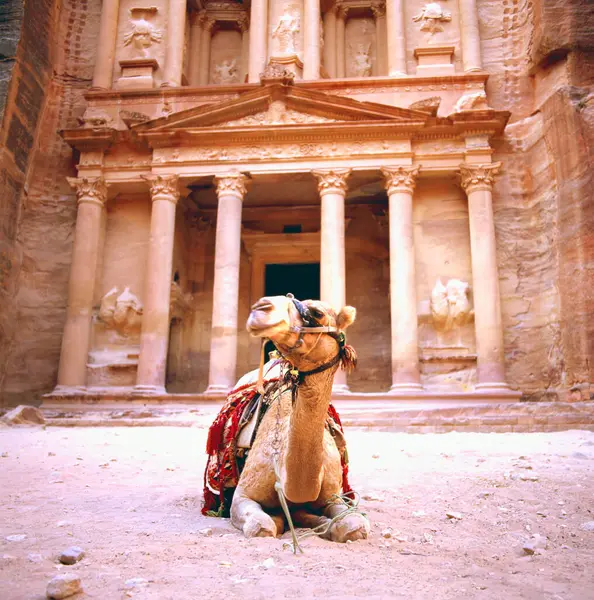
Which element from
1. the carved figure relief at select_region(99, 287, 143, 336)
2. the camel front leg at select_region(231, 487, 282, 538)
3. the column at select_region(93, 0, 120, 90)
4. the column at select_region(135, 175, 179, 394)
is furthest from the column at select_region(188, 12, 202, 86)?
the camel front leg at select_region(231, 487, 282, 538)

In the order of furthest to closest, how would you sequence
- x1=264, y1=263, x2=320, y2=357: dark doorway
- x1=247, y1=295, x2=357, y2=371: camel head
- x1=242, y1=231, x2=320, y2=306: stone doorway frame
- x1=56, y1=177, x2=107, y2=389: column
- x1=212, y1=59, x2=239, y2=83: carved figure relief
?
x1=212, y1=59, x2=239, y2=83: carved figure relief → x1=264, y1=263, x2=320, y2=357: dark doorway → x1=242, y1=231, x2=320, y2=306: stone doorway frame → x1=56, y1=177, x2=107, y2=389: column → x1=247, y1=295, x2=357, y2=371: camel head

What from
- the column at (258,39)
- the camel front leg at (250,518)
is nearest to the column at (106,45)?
the column at (258,39)

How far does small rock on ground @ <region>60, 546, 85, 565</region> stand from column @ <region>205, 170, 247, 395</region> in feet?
36.8

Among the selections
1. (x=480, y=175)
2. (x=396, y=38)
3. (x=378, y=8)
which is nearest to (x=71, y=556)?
(x=480, y=175)

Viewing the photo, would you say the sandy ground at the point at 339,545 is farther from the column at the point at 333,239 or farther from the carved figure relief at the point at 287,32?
the carved figure relief at the point at 287,32

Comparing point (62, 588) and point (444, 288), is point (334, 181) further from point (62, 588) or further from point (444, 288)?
point (62, 588)

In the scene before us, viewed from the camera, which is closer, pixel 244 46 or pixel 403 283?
pixel 403 283

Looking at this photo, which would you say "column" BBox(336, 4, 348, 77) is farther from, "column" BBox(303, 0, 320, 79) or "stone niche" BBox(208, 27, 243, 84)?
"stone niche" BBox(208, 27, 243, 84)

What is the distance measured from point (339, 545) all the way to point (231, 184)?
1355cm

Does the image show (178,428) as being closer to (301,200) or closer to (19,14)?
(301,200)

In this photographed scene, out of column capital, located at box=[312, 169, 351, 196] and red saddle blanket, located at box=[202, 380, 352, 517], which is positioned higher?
column capital, located at box=[312, 169, 351, 196]

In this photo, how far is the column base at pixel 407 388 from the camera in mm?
14516

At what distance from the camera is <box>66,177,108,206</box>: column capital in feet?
55.4

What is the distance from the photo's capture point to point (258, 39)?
1853 cm
